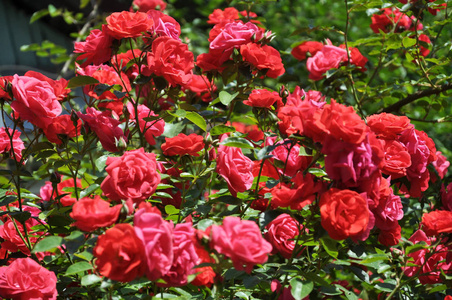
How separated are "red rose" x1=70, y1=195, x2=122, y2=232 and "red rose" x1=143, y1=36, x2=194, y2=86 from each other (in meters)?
0.45

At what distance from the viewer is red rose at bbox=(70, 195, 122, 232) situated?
89 centimetres

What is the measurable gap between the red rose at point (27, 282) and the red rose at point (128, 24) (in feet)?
1.84

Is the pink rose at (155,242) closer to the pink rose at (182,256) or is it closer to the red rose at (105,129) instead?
the pink rose at (182,256)

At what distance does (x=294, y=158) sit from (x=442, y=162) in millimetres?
867

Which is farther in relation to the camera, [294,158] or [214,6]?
[214,6]

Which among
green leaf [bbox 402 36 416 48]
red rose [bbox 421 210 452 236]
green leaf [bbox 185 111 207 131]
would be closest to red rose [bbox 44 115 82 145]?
green leaf [bbox 185 111 207 131]

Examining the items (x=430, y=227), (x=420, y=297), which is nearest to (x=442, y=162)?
(x=420, y=297)

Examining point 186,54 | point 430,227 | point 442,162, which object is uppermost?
point 186,54

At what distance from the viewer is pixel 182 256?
0.90 meters

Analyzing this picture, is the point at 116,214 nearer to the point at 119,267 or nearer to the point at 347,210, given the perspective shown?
the point at 119,267

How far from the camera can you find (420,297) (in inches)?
66.6

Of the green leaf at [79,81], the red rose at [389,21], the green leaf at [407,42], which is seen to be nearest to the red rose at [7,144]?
the green leaf at [79,81]

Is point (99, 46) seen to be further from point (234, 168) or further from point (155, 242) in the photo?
point (155, 242)

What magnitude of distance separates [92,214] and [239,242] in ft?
0.87
